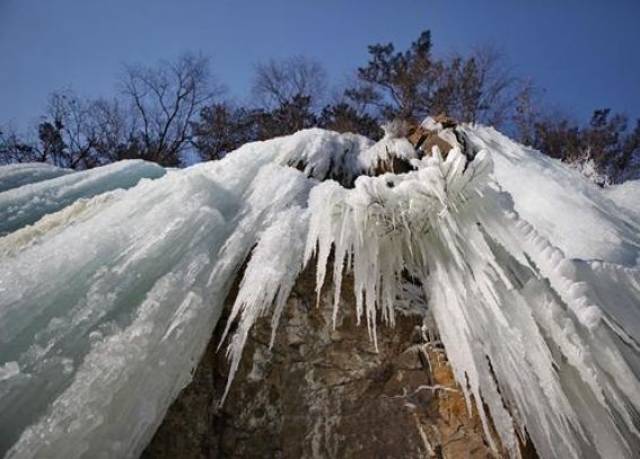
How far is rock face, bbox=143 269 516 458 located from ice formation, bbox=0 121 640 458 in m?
0.13

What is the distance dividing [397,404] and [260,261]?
113 centimetres

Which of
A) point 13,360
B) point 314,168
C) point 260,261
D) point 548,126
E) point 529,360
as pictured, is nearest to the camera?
point 13,360

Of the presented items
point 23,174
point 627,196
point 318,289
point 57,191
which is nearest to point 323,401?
point 318,289

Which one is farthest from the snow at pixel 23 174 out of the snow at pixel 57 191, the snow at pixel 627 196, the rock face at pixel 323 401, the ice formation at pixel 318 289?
the snow at pixel 627 196

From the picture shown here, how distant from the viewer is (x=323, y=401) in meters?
2.31

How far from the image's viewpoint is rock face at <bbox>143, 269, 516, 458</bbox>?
2.14 metres

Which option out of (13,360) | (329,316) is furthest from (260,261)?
(13,360)

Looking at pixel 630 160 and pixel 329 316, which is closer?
pixel 329 316

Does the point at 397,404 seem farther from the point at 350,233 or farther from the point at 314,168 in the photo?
the point at 314,168

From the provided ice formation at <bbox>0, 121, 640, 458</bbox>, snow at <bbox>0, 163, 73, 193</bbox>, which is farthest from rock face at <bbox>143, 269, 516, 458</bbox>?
snow at <bbox>0, 163, 73, 193</bbox>

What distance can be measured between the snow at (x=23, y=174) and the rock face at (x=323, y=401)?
3167mm

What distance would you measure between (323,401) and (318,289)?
63cm

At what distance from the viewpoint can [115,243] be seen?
2.32 metres

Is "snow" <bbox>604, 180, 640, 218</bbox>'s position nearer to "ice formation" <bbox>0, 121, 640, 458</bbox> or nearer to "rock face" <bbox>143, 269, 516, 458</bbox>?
"ice formation" <bbox>0, 121, 640, 458</bbox>
